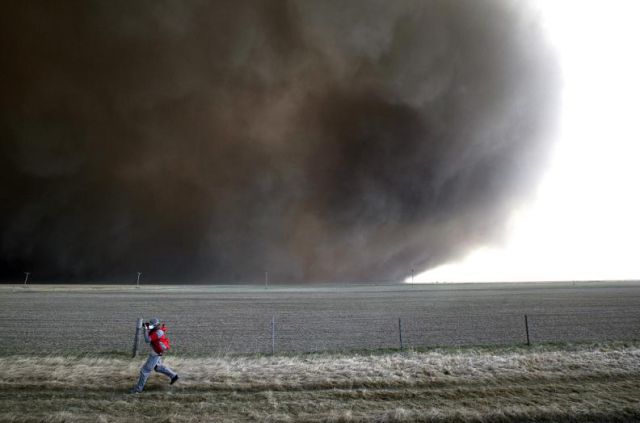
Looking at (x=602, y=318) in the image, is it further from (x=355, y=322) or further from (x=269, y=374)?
(x=269, y=374)

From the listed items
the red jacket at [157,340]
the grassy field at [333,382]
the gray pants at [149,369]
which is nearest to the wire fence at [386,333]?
the grassy field at [333,382]

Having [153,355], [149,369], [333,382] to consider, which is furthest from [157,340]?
[333,382]

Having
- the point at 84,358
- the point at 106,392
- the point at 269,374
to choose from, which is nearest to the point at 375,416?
the point at 269,374

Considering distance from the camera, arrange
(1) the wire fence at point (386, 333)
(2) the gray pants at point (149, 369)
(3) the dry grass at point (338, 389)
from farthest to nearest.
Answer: (1) the wire fence at point (386, 333)
(2) the gray pants at point (149, 369)
(3) the dry grass at point (338, 389)

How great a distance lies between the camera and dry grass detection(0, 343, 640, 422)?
750 cm

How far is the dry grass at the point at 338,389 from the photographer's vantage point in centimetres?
750

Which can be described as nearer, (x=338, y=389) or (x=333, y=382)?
(x=338, y=389)

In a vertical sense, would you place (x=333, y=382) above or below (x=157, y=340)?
below

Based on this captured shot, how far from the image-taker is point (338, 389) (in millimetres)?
9086

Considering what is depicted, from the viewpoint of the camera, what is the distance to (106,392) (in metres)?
8.98

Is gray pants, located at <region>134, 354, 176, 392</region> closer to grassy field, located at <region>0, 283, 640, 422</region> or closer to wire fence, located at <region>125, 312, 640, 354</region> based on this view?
grassy field, located at <region>0, 283, 640, 422</region>

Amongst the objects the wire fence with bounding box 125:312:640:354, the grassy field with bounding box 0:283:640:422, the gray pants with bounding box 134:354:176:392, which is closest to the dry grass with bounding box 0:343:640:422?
the grassy field with bounding box 0:283:640:422

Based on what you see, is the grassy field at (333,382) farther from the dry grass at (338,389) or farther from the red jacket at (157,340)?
the red jacket at (157,340)

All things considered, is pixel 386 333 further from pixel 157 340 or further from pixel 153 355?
pixel 157 340
